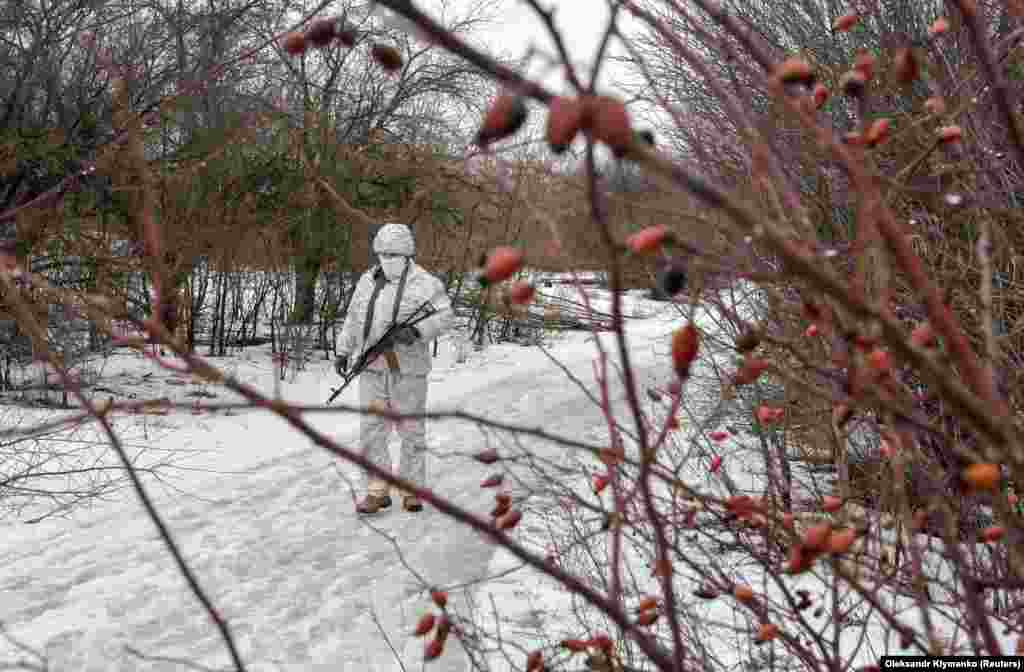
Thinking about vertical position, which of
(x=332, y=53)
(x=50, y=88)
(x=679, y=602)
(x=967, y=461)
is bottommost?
(x=679, y=602)

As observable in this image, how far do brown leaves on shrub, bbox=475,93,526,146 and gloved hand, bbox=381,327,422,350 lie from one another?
4.77 m

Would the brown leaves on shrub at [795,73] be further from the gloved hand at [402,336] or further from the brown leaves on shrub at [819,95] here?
the gloved hand at [402,336]

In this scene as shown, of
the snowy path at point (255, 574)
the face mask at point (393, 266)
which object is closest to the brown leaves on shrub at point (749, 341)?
the snowy path at point (255, 574)

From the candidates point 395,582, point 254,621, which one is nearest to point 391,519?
point 395,582

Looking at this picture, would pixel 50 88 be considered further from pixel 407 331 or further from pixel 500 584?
pixel 500 584

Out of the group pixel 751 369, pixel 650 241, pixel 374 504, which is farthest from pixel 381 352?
pixel 650 241

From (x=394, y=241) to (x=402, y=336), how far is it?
1.93 feet

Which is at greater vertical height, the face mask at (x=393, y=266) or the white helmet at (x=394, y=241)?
the white helmet at (x=394, y=241)

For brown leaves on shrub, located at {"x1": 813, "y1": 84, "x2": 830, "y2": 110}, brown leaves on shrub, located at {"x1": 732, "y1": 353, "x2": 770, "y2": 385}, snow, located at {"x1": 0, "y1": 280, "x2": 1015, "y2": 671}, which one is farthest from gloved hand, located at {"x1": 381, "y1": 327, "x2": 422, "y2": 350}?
brown leaves on shrub, located at {"x1": 732, "y1": 353, "x2": 770, "y2": 385}

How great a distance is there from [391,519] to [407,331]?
1.13m

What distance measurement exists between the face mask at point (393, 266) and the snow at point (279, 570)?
1038 millimetres

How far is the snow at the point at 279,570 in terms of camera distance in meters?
3.36

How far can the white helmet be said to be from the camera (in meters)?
5.26

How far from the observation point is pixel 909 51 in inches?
29.3
